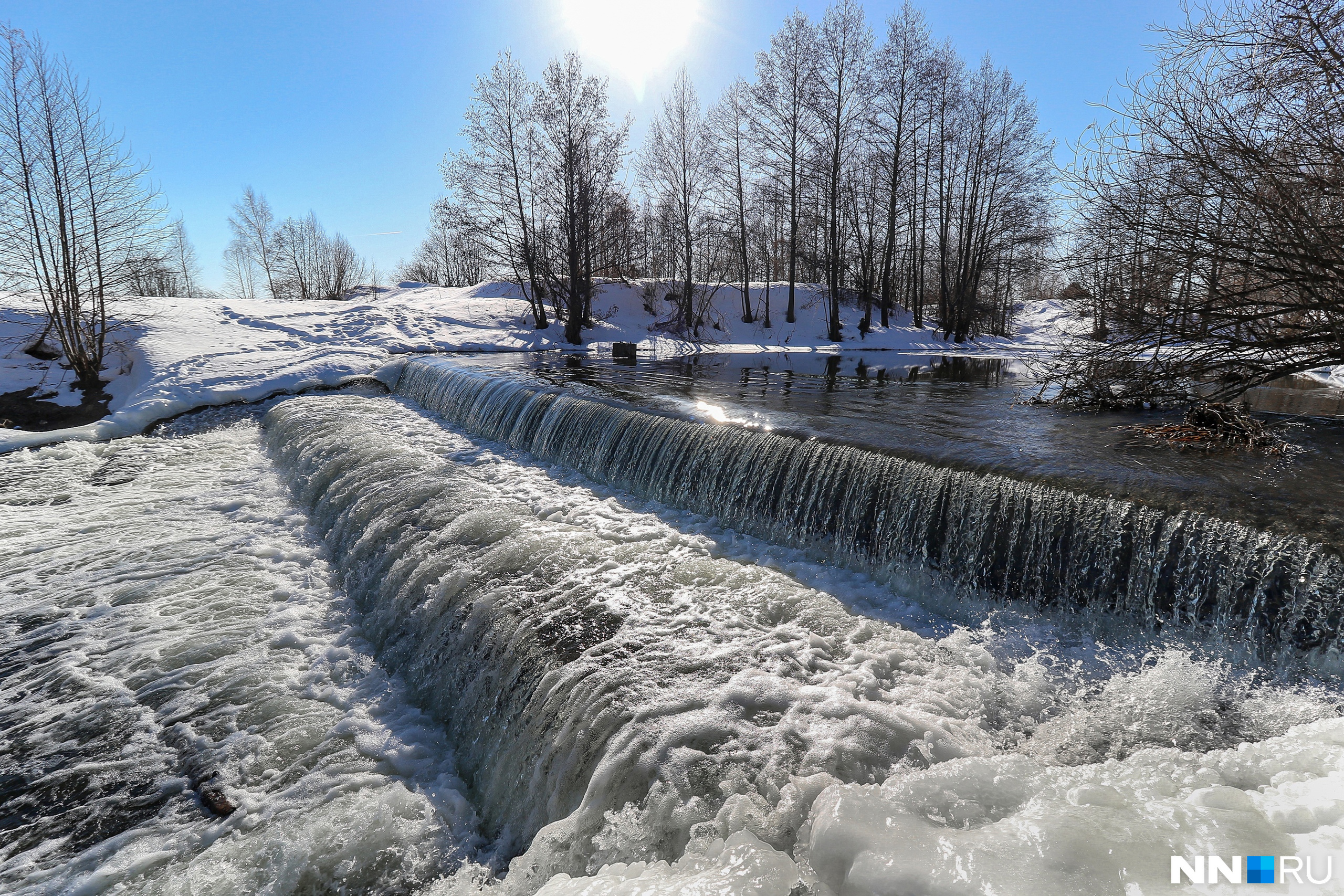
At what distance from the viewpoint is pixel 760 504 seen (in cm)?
520

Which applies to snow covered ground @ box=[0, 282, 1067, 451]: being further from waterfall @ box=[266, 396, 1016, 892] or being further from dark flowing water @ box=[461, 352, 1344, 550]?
waterfall @ box=[266, 396, 1016, 892]

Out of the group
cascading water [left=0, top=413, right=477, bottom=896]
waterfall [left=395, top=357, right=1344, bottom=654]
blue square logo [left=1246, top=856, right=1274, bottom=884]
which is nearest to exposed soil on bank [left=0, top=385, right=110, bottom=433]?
cascading water [left=0, top=413, right=477, bottom=896]

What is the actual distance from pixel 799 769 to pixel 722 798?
1.12 ft

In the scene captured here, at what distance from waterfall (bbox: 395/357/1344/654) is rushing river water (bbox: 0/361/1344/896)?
4 centimetres

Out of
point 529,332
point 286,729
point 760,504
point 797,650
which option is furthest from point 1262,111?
point 529,332

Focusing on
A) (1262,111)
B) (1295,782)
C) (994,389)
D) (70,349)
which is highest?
(1262,111)

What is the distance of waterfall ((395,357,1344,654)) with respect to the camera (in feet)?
10.2

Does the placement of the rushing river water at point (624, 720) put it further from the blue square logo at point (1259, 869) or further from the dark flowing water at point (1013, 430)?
the dark flowing water at point (1013, 430)

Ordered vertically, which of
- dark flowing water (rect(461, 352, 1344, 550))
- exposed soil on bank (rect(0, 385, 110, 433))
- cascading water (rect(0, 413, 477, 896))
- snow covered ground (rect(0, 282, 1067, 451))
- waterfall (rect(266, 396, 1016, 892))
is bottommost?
cascading water (rect(0, 413, 477, 896))

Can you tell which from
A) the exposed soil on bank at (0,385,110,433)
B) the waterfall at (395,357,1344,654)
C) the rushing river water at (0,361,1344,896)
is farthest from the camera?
the exposed soil on bank at (0,385,110,433)

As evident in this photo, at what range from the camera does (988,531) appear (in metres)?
4.01

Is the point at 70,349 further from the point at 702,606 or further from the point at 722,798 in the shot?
the point at 722,798

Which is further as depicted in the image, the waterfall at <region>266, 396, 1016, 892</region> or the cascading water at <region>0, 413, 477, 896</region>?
the cascading water at <region>0, 413, 477, 896</region>

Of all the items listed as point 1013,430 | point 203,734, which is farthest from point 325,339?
point 1013,430
